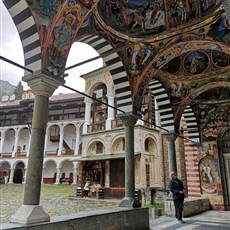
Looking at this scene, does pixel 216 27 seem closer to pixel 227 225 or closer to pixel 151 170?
pixel 227 225

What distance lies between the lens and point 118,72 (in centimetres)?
670

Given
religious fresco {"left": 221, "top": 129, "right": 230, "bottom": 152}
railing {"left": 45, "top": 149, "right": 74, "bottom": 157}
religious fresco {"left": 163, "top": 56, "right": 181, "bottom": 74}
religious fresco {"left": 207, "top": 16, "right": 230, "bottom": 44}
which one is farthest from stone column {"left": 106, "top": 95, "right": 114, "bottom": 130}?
religious fresco {"left": 207, "top": 16, "right": 230, "bottom": 44}

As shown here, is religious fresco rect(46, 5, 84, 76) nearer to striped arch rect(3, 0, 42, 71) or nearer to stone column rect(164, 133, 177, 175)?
striped arch rect(3, 0, 42, 71)

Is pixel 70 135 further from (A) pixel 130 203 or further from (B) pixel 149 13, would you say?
(B) pixel 149 13

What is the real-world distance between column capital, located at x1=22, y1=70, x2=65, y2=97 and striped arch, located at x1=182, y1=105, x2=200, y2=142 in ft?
25.2

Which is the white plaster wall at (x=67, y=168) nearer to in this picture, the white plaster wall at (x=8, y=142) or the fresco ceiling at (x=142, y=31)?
the white plaster wall at (x=8, y=142)

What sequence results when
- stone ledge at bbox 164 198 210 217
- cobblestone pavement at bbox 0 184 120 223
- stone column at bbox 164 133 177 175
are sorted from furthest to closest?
cobblestone pavement at bbox 0 184 120 223, stone column at bbox 164 133 177 175, stone ledge at bbox 164 198 210 217

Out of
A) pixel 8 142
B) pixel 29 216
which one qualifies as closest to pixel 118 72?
pixel 29 216

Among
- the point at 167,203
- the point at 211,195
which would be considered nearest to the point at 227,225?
the point at 167,203

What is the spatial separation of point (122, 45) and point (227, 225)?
5.64m

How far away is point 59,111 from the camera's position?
105 feet

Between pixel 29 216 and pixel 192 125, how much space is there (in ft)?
29.6

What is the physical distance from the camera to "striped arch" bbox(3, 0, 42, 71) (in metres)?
3.91

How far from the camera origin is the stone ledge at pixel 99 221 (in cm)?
344
